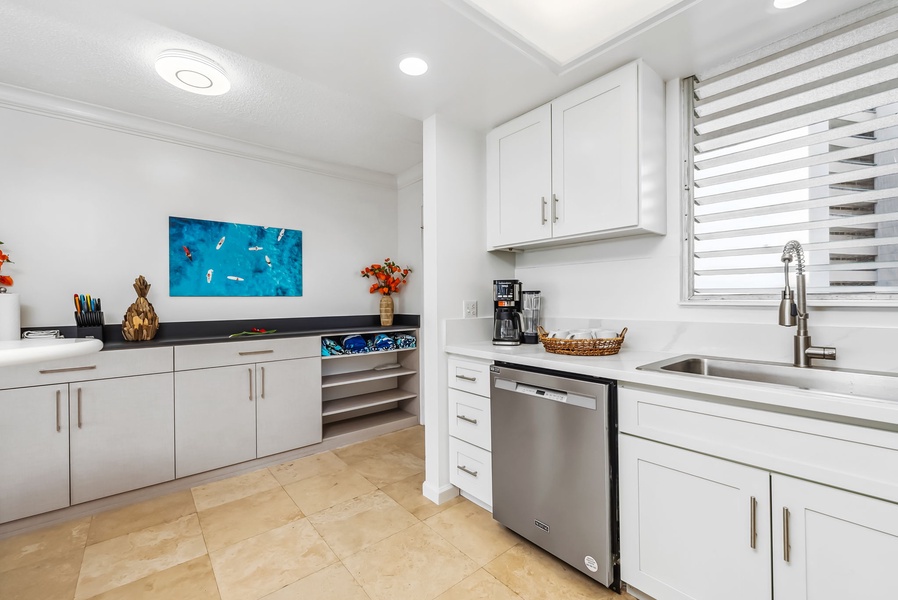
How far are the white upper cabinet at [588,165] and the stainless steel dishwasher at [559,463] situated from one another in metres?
0.85

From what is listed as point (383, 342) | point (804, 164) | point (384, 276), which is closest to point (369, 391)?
point (383, 342)

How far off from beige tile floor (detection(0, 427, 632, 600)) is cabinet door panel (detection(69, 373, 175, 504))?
7.2 inches

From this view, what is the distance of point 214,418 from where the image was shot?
2625 millimetres

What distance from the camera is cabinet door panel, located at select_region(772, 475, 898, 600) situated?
3.21ft

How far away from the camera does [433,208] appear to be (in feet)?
7.59

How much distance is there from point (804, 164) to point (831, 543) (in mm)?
1423

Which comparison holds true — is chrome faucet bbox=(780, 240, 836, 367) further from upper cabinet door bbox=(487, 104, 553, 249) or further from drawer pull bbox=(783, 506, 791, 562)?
upper cabinet door bbox=(487, 104, 553, 249)

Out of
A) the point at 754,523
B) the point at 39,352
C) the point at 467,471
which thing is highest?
the point at 39,352

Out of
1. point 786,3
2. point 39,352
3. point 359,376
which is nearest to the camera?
point 39,352

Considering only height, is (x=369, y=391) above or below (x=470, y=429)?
below

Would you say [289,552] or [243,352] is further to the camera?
[243,352]

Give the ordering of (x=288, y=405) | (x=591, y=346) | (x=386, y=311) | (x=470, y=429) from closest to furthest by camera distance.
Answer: (x=591, y=346)
(x=470, y=429)
(x=288, y=405)
(x=386, y=311)

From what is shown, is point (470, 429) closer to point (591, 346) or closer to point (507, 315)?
point (507, 315)

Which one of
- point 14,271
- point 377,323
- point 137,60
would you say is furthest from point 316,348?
point 137,60
